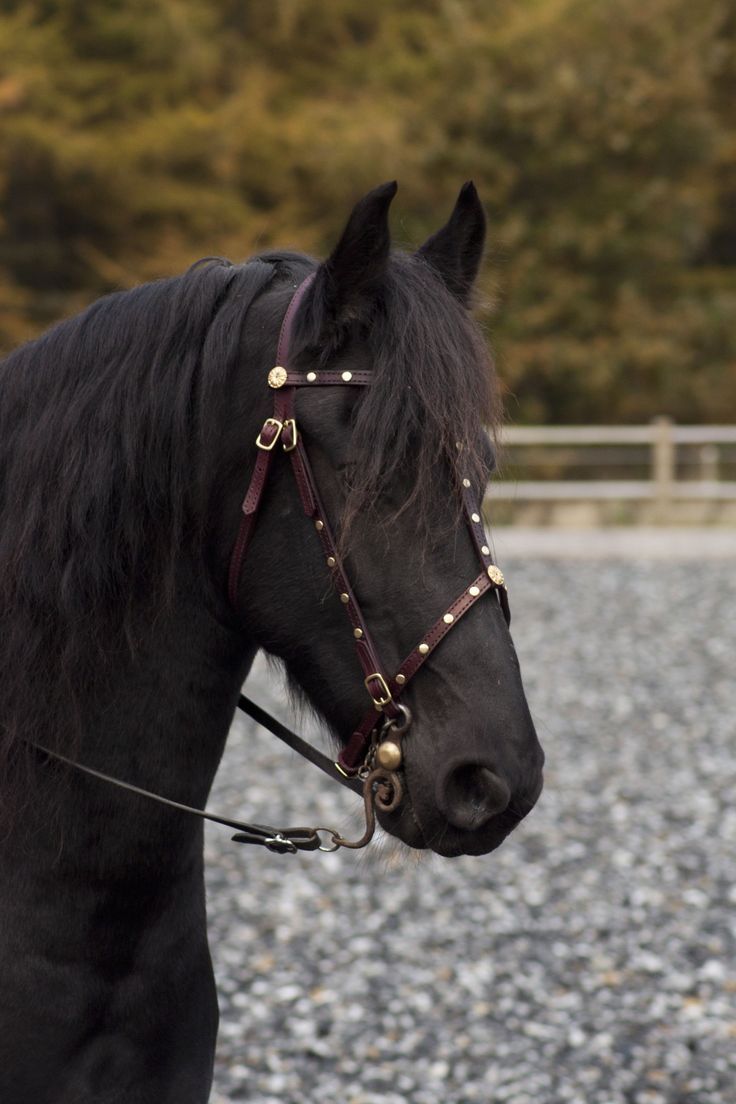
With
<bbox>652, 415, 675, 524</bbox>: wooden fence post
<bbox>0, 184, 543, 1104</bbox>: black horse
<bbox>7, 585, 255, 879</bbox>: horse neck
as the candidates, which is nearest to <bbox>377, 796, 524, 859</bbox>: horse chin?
<bbox>0, 184, 543, 1104</bbox>: black horse

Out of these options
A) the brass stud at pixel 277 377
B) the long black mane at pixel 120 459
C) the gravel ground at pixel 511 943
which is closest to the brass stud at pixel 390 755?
the gravel ground at pixel 511 943

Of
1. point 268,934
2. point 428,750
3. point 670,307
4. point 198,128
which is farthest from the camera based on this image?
point 670,307

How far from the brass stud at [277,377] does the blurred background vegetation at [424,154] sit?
1735cm

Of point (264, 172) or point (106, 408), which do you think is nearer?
point (106, 408)

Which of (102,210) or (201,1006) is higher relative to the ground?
(102,210)

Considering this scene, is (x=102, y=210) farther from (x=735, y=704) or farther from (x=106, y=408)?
(x=106, y=408)

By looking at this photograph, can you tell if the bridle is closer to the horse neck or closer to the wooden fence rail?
the horse neck

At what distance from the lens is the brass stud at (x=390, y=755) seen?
5.48 feet

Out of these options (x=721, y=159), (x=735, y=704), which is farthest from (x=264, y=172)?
(x=735, y=704)

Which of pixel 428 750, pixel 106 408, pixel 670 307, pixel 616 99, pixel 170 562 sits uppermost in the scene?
pixel 616 99

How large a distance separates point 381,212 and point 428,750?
741 mm

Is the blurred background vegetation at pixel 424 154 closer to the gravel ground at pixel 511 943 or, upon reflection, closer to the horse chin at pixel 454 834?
the gravel ground at pixel 511 943

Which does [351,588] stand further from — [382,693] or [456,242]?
[456,242]

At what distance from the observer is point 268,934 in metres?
4.57
